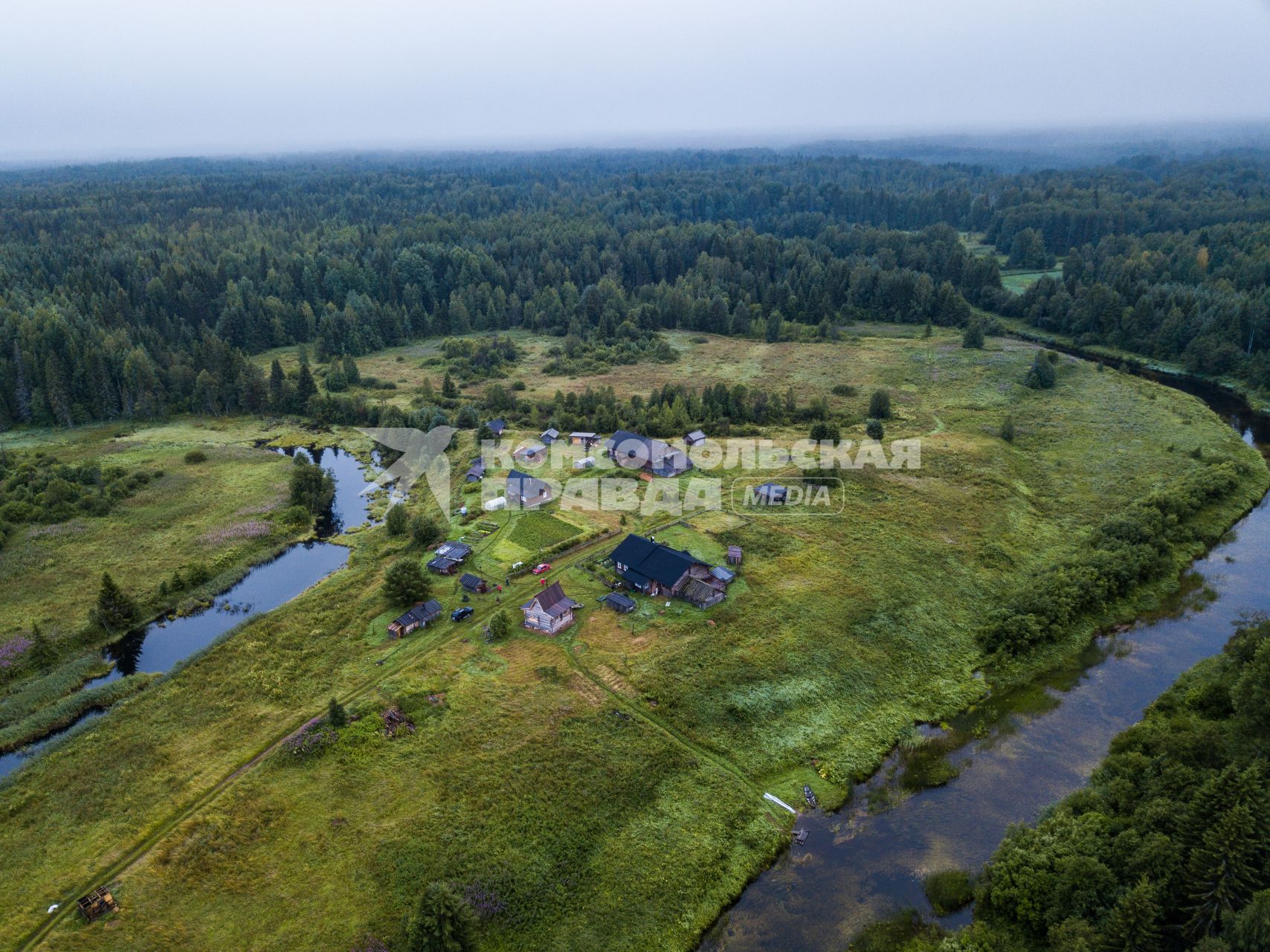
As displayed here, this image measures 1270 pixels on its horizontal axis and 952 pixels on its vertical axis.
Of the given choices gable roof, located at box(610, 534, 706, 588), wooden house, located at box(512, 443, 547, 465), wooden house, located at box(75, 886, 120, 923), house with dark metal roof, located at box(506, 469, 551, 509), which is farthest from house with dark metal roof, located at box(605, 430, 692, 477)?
wooden house, located at box(75, 886, 120, 923)

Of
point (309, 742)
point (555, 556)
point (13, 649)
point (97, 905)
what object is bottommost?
point (97, 905)

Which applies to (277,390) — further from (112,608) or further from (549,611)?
(549,611)

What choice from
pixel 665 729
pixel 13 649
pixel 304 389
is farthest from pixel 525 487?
pixel 304 389

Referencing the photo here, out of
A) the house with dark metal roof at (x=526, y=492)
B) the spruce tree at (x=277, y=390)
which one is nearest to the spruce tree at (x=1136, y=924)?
the house with dark metal roof at (x=526, y=492)

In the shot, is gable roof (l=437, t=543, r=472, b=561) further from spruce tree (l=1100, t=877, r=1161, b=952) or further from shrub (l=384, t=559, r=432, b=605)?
spruce tree (l=1100, t=877, r=1161, b=952)

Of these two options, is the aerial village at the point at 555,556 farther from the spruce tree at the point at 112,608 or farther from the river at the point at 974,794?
the spruce tree at the point at 112,608


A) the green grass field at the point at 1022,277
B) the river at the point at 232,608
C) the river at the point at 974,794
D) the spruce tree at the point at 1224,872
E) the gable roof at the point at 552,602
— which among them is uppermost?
the green grass field at the point at 1022,277
